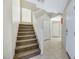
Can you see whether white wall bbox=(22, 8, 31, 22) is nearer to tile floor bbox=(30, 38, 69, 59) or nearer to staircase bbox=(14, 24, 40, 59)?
staircase bbox=(14, 24, 40, 59)

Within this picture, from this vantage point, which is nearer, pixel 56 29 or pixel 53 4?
pixel 53 4

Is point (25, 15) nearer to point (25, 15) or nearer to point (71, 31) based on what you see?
point (25, 15)

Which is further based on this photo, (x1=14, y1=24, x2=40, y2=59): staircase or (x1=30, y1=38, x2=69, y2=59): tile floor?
(x1=30, y1=38, x2=69, y2=59): tile floor

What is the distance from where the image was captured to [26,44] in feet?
19.1

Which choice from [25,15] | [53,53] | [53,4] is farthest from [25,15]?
[53,53]

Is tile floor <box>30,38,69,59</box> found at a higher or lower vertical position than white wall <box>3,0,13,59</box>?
lower

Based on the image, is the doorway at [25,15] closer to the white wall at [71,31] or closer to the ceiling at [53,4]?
the ceiling at [53,4]

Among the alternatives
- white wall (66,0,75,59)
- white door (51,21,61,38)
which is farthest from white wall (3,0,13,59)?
white door (51,21,61,38)

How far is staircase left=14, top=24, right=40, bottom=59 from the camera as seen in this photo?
16.3 feet

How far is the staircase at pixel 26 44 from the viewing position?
16.3 ft

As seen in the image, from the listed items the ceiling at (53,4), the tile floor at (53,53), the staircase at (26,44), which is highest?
the ceiling at (53,4)

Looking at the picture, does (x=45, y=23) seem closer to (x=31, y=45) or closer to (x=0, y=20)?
(x=31, y=45)

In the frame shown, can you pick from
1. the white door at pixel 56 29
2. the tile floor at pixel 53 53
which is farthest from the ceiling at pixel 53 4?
the white door at pixel 56 29
